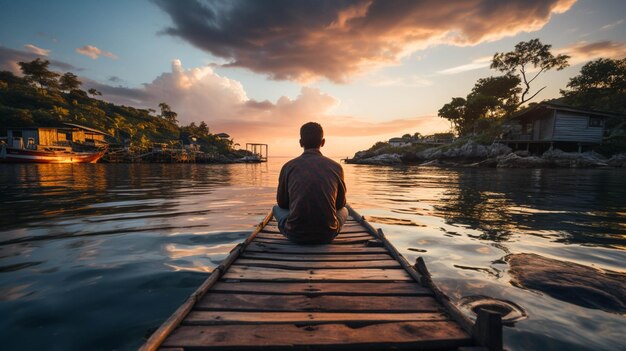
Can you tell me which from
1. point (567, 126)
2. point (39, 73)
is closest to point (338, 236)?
point (567, 126)

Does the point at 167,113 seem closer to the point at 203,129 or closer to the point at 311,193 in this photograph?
the point at 203,129

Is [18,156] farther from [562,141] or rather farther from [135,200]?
[562,141]

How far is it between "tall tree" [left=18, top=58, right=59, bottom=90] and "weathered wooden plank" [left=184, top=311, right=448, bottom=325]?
10527cm

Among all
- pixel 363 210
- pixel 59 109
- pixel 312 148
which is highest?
pixel 59 109

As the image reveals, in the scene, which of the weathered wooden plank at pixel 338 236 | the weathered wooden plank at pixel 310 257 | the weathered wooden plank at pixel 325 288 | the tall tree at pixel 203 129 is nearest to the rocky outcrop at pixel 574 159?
the weathered wooden plank at pixel 338 236

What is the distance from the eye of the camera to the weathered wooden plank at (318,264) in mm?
→ 3660

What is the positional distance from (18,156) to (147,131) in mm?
46029

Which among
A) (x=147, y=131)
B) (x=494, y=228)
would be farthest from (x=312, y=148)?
(x=147, y=131)

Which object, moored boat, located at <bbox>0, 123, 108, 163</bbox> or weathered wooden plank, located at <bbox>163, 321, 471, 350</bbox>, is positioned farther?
moored boat, located at <bbox>0, 123, 108, 163</bbox>

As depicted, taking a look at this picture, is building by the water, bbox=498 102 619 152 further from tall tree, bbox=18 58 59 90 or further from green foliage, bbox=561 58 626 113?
tall tree, bbox=18 58 59 90

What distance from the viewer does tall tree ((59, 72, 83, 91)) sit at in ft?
268

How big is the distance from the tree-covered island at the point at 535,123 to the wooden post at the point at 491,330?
41629 mm

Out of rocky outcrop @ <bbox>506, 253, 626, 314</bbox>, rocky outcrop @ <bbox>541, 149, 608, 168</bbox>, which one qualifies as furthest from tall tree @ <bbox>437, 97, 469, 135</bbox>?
rocky outcrop @ <bbox>506, 253, 626, 314</bbox>

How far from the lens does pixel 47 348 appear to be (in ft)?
8.81
